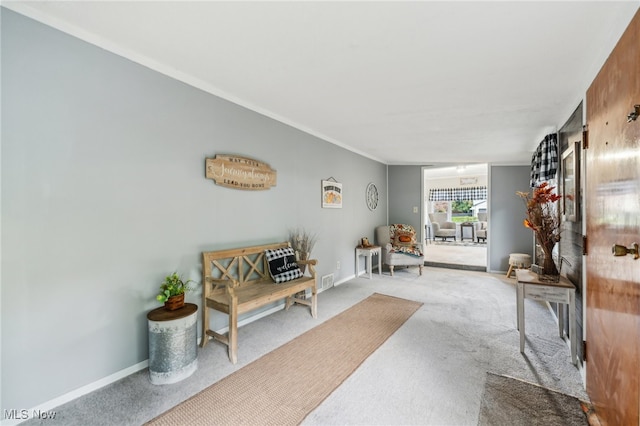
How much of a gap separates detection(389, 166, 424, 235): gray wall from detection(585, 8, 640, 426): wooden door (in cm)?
439

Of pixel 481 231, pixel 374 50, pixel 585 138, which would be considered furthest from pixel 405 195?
pixel 481 231

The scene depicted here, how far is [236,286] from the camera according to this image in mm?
2324

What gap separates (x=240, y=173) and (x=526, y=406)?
2921mm

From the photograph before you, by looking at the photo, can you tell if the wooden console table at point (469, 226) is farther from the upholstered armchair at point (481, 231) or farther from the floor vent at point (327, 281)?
the floor vent at point (327, 281)

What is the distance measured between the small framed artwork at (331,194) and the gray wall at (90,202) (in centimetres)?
173

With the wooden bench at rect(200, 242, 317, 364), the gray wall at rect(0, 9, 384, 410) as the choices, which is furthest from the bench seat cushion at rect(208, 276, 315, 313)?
the gray wall at rect(0, 9, 384, 410)

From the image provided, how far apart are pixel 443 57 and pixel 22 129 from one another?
2693 millimetres

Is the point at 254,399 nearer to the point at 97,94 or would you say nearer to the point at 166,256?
the point at 166,256

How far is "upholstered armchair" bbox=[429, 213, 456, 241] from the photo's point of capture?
10.4 m

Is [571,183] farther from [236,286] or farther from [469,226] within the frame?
[469,226]

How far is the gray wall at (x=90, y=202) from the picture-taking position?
159 cm

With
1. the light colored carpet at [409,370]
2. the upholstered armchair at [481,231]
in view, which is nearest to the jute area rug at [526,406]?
the light colored carpet at [409,370]

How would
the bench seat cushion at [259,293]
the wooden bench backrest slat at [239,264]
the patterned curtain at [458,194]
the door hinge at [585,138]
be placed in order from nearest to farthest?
the door hinge at [585,138], the bench seat cushion at [259,293], the wooden bench backrest slat at [239,264], the patterned curtain at [458,194]

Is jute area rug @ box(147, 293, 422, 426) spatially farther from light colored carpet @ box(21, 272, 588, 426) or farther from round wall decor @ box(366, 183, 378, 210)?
round wall decor @ box(366, 183, 378, 210)
